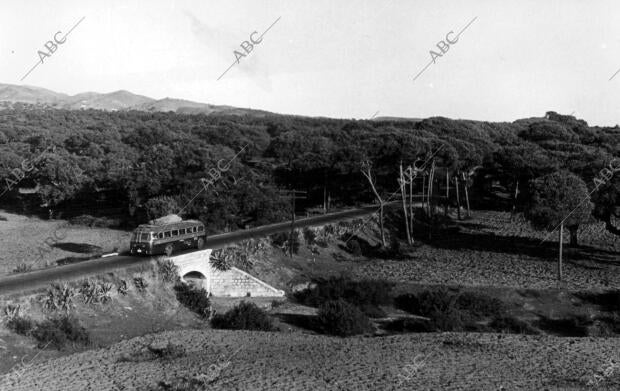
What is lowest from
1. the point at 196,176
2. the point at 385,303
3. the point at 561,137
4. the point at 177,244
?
the point at 385,303

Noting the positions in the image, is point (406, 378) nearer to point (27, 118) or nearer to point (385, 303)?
point (385, 303)

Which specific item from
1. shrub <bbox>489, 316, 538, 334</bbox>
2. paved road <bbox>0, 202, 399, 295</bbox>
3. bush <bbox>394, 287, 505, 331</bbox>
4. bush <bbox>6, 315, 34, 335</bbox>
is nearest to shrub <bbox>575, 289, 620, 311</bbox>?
bush <bbox>394, 287, 505, 331</bbox>

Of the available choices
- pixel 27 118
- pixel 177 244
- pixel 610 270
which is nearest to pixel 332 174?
pixel 610 270

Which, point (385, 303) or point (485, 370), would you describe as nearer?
point (485, 370)

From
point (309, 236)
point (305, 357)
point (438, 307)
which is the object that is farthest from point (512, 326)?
point (309, 236)

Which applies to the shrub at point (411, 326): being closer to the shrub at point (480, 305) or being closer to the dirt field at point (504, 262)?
the shrub at point (480, 305)

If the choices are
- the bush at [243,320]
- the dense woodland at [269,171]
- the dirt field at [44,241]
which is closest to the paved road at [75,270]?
the bush at [243,320]
